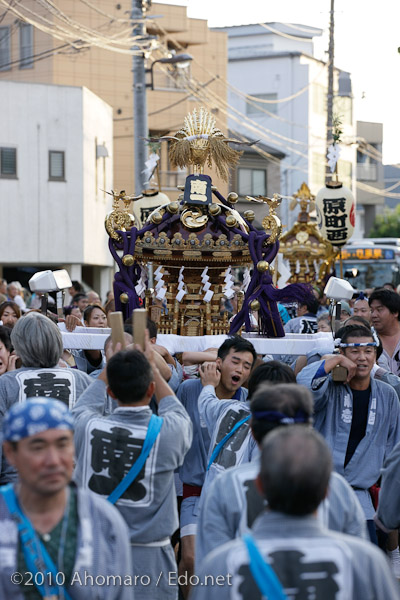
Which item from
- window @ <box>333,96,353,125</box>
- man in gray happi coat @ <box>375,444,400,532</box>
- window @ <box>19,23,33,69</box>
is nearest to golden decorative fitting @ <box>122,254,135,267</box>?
man in gray happi coat @ <box>375,444,400,532</box>

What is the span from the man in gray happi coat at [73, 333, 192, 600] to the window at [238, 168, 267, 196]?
36.3 metres

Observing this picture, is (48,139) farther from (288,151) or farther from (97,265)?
(288,151)

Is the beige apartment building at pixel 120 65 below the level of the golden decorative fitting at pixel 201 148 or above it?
above

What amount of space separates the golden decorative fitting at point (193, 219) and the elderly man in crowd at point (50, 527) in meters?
4.85

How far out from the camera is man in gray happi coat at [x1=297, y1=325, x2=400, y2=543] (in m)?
5.64

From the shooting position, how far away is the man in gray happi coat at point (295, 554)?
2736 mm

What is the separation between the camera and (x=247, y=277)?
8.12m

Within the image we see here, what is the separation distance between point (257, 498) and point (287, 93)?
144 ft

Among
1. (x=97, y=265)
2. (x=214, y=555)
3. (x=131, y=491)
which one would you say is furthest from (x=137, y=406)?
(x=97, y=265)

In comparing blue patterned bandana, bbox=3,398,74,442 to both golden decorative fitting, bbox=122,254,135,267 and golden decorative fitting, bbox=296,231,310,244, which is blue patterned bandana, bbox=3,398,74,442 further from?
golden decorative fitting, bbox=296,231,310,244

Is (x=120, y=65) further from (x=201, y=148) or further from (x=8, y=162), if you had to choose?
(x=201, y=148)

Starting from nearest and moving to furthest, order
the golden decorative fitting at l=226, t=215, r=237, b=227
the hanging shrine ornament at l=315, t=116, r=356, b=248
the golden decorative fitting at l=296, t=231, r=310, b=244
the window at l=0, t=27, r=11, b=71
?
the golden decorative fitting at l=226, t=215, r=237, b=227
the hanging shrine ornament at l=315, t=116, r=356, b=248
the golden decorative fitting at l=296, t=231, r=310, b=244
the window at l=0, t=27, r=11, b=71

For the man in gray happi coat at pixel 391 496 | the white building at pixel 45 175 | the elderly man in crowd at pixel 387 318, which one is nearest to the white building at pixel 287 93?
the white building at pixel 45 175

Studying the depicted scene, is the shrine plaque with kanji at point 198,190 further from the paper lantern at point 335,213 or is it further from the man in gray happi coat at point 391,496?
the paper lantern at point 335,213
